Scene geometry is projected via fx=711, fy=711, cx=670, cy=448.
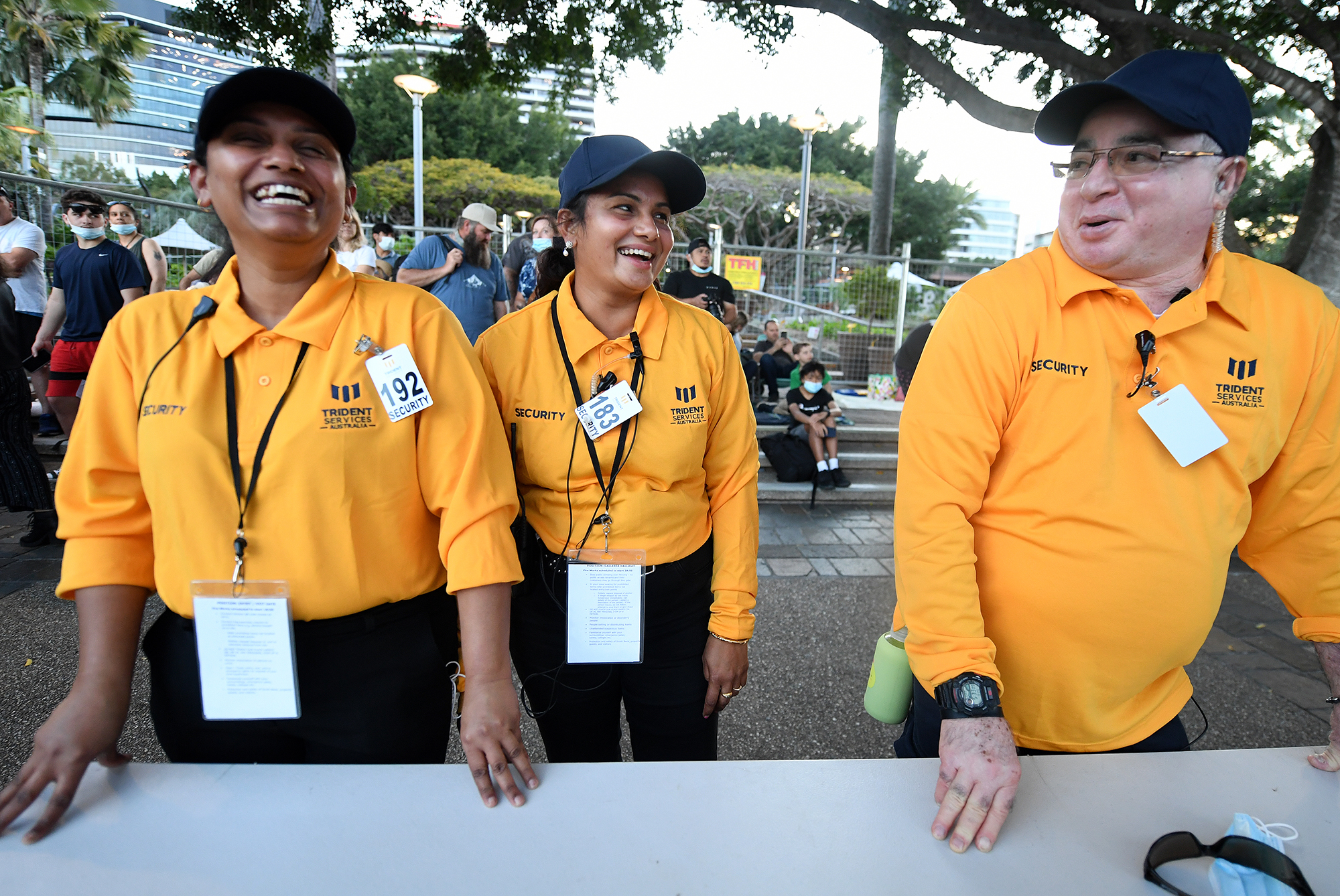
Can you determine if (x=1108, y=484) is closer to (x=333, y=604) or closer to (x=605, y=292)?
(x=605, y=292)

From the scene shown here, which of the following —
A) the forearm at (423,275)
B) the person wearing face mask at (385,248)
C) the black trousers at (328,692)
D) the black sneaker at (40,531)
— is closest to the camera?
the black trousers at (328,692)

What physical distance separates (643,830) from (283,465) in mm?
831

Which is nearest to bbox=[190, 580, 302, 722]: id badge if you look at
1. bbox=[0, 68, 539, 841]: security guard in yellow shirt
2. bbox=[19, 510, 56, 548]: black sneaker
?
bbox=[0, 68, 539, 841]: security guard in yellow shirt

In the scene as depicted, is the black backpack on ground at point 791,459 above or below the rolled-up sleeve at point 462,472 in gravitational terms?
below

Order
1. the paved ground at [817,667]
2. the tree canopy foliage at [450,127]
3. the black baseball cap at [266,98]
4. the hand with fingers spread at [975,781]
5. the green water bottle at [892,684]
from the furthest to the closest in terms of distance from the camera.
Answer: the tree canopy foliage at [450,127]
the paved ground at [817,667]
the green water bottle at [892,684]
the black baseball cap at [266,98]
the hand with fingers spread at [975,781]

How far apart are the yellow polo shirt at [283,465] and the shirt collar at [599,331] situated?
0.43 meters

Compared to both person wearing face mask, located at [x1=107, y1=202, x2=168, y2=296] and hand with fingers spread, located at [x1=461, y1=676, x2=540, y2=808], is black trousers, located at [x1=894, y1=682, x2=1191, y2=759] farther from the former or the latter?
person wearing face mask, located at [x1=107, y1=202, x2=168, y2=296]

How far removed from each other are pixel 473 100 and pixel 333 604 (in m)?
33.9

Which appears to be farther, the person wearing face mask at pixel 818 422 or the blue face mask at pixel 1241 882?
the person wearing face mask at pixel 818 422

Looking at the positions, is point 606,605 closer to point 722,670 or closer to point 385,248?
point 722,670

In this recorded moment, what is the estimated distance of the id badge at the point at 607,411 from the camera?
1638 millimetres

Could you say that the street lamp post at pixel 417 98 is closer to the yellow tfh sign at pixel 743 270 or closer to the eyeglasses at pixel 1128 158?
the yellow tfh sign at pixel 743 270

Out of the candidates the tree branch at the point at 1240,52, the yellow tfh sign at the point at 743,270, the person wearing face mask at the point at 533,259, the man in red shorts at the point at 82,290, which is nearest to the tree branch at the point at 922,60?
the tree branch at the point at 1240,52

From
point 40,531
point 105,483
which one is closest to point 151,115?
point 40,531
